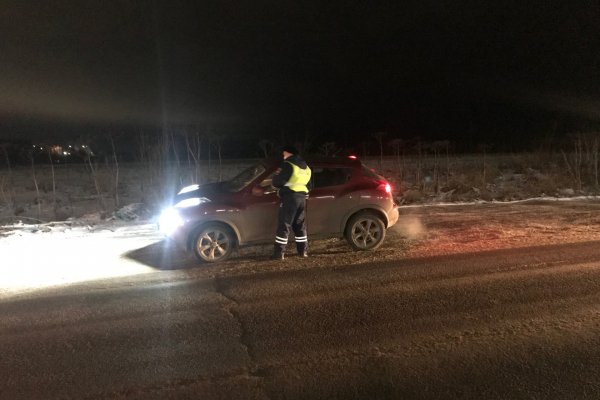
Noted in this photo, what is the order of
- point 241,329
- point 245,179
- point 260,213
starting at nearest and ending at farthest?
point 241,329, point 260,213, point 245,179

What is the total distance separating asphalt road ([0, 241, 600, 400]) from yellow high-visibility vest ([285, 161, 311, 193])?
139cm

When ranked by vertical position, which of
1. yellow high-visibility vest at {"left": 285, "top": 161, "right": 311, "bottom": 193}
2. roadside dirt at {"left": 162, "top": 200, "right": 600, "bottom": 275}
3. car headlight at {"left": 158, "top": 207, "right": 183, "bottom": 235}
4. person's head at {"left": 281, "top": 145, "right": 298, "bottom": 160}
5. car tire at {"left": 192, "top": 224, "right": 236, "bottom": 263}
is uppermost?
person's head at {"left": 281, "top": 145, "right": 298, "bottom": 160}

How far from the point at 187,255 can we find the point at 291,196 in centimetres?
229

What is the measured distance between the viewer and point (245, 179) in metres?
8.45

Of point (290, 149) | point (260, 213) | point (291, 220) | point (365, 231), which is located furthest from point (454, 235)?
point (260, 213)

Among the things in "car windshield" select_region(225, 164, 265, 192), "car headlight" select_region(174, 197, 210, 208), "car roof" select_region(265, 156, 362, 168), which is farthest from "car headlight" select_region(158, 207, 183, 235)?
"car roof" select_region(265, 156, 362, 168)

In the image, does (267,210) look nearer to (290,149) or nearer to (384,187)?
(290,149)

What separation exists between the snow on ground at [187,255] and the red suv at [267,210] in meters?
0.36

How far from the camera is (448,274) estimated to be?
6.89 m

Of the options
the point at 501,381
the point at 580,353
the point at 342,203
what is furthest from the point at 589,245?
the point at 501,381

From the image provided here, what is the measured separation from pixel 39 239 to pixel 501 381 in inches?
385

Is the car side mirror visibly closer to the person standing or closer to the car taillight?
the person standing

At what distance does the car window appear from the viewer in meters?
8.43

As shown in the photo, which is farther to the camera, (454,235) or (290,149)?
(454,235)
